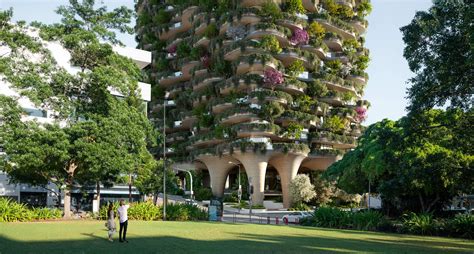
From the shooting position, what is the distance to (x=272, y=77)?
6981 cm

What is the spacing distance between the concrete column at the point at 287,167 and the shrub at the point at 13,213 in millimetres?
45477

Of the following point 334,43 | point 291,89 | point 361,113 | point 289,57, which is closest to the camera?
point 291,89

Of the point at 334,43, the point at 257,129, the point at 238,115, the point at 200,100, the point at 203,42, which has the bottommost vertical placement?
the point at 257,129

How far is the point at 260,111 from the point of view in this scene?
6988 centimetres

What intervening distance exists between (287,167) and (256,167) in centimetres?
512

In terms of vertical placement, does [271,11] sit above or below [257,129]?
above

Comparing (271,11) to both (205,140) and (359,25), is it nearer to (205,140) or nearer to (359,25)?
(359,25)

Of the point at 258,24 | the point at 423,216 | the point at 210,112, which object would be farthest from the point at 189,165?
the point at 423,216

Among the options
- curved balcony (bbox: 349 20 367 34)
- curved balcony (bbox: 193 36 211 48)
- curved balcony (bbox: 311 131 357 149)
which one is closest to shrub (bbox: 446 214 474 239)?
curved balcony (bbox: 311 131 357 149)

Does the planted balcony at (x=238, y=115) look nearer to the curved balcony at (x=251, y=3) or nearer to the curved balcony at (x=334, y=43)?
the curved balcony at (x=251, y=3)

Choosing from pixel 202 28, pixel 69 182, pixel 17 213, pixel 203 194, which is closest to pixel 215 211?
pixel 69 182

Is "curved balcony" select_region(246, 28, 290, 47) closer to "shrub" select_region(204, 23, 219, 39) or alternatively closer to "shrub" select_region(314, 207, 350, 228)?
"shrub" select_region(204, 23, 219, 39)

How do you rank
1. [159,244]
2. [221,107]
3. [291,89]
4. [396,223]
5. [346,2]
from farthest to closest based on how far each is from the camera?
[346,2]
[221,107]
[291,89]
[396,223]
[159,244]

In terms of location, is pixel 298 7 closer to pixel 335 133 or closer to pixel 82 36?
pixel 335 133
